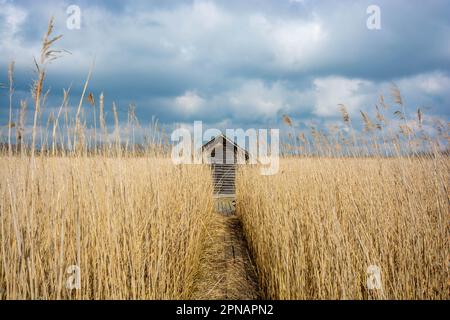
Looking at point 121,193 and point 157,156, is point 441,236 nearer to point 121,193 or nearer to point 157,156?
point 121,193

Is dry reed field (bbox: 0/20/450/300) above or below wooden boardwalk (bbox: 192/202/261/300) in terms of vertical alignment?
above

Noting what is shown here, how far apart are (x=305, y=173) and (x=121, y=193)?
2658 mm

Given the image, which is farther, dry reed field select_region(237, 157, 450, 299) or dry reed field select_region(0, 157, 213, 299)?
dry reed field select_region(237, 157, 450, 299)

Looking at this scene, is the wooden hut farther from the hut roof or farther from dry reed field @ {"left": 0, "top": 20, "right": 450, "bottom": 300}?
dry reed field @ {"left": 0, "top": 20, "right": 450, "bottom": 300}

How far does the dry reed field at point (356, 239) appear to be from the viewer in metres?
1.86

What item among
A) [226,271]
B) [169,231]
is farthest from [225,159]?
[169,231]

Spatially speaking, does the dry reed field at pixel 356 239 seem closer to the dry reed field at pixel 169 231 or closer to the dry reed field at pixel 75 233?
the dry reed field at pixel 169 231

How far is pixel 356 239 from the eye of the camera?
2.19 m

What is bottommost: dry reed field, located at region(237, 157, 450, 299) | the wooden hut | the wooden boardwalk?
the wooden boardwalk

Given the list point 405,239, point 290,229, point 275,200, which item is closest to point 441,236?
point 405,239

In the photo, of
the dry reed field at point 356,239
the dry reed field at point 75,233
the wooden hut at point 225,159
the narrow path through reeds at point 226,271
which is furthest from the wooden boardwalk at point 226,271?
the wooden hut at point 225,159

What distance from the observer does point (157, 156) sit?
337 centimetres

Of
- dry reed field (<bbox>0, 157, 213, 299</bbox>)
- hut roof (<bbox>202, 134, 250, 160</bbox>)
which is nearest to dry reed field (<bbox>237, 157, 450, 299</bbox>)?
dry reed field (<bbox>0, 157, 213, 299</bbox>)

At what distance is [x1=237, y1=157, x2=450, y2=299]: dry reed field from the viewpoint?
1.86 m
